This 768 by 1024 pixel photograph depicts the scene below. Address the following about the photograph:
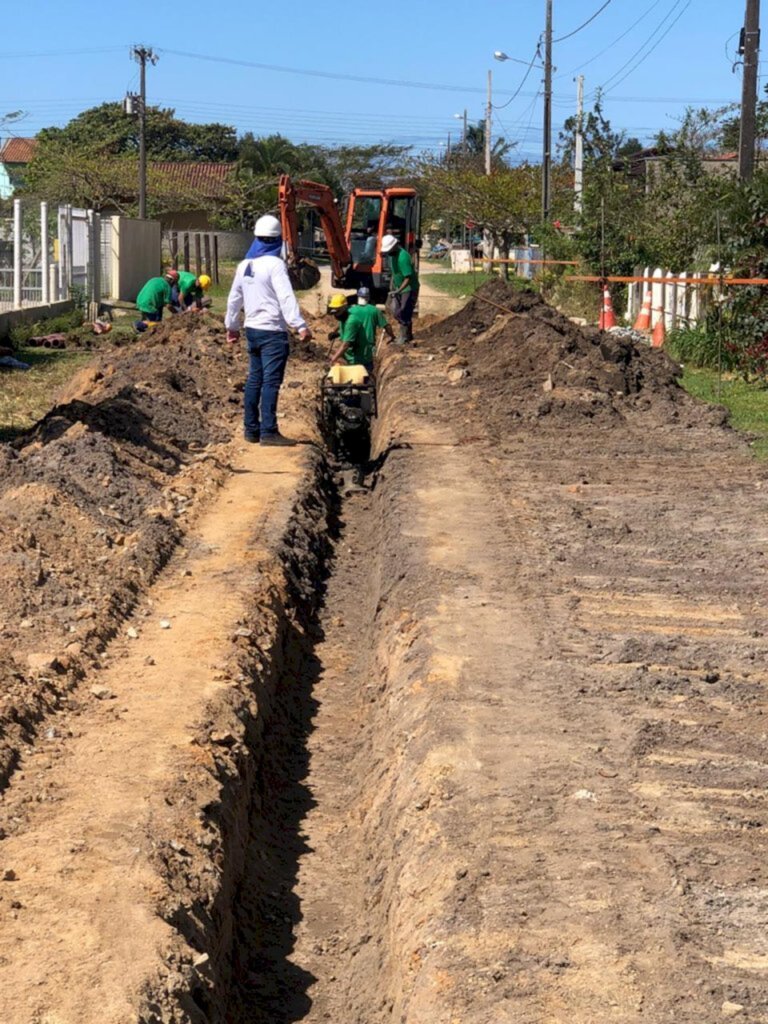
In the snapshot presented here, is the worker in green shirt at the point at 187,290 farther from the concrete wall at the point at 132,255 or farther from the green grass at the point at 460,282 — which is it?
the green grass at the point at 460,282

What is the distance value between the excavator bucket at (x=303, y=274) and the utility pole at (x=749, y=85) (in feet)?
24.9

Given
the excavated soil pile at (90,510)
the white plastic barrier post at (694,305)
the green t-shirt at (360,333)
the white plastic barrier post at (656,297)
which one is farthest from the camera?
the white plastic barrier post at (656,297)

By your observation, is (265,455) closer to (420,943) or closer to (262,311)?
(262,311)

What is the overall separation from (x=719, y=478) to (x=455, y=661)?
5692 millimetres

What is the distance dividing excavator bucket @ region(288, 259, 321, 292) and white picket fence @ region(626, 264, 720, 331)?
637cm

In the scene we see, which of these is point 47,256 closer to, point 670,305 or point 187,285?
point 187,285

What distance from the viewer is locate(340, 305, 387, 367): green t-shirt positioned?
1308 cm

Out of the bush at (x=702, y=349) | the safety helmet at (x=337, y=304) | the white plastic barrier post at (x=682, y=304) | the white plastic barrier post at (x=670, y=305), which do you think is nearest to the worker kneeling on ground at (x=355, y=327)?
the safety helmet at (x=337, y=304)

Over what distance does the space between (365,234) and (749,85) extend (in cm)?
958

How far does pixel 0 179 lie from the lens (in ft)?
203

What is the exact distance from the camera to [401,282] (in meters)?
23.2

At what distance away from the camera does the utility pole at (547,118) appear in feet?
138

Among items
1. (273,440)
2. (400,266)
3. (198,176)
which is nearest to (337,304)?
(273,440)

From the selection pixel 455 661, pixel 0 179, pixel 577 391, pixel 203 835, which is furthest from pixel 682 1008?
pixel 0 179
